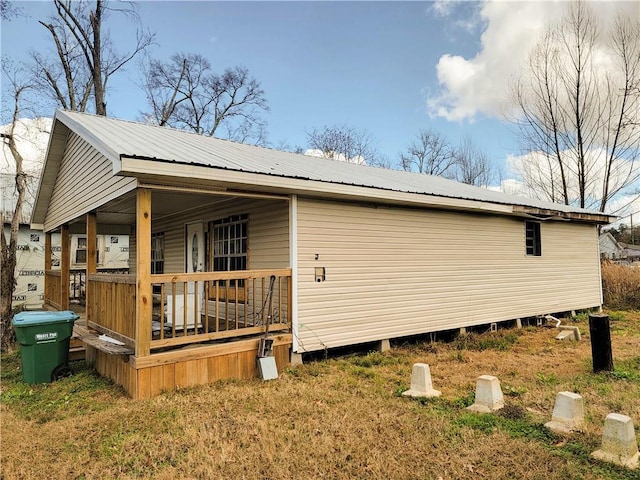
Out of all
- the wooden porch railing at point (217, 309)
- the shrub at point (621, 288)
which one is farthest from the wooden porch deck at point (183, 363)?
the shrub at point (621, 288)

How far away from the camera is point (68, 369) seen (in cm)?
664

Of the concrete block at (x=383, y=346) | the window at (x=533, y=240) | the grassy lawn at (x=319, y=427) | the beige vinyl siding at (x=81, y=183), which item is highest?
the beige vinyl siding at (x=81, y=183)

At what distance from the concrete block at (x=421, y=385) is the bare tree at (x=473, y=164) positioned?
2574cm

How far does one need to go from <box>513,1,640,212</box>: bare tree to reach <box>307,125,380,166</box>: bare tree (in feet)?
36.8

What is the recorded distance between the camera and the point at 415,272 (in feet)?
27.0

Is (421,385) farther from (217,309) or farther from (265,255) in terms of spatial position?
(265,255)

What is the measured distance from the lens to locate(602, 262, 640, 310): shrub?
13758 mm

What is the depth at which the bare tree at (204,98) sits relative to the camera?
79.3ft

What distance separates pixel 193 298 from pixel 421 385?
3.78 meters

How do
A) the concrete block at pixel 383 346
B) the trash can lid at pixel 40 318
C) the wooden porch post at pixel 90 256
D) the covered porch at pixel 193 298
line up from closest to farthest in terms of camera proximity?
the covered porch at pixel 193 298, the trash can lid at pixel 40 318, the wooden porch post at pixel 90 256, the concrete block at pixel 383 346

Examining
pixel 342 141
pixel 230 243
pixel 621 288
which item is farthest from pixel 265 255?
pixel 342 141

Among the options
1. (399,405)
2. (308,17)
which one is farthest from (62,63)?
(399,405)

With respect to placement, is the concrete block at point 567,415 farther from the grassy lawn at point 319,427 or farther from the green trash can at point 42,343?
the green trash can at point 42,343

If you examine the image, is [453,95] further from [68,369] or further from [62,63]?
[68,369]
